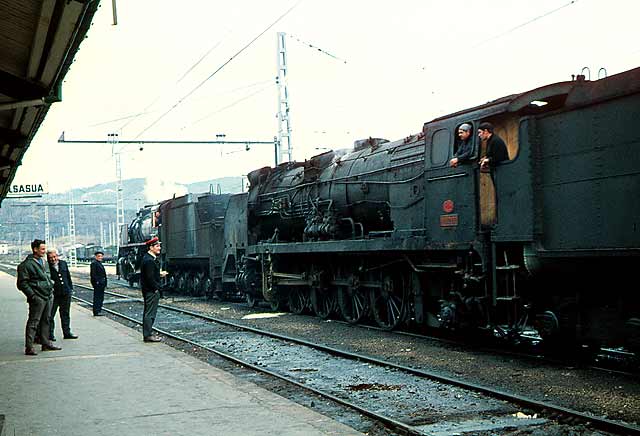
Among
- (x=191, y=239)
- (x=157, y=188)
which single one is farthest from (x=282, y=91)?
(x=157, y=188)

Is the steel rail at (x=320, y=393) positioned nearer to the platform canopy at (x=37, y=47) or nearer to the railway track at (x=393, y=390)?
the railway track at (x=393, y=390)

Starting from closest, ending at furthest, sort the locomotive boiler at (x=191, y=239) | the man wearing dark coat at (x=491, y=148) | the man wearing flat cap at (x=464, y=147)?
the man wearing dark coat at (x=491, y=148) < the man wearing flat cap at (x=464, y=147) < the locomotive boiler at (x=191, y=239)

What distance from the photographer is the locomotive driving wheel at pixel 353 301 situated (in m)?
15.4

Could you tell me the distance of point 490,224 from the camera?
10.7 metres

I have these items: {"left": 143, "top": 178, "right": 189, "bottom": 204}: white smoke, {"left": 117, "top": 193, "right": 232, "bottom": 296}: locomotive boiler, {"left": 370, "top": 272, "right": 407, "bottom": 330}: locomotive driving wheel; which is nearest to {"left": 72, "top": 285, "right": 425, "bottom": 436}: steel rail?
{"left": 370, "top": 272, "right": 407, "bottom": 330}: locomotive driving wheel

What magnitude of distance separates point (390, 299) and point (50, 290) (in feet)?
19.6

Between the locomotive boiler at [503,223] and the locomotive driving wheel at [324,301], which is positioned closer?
the locomotive boiler at [503,223]

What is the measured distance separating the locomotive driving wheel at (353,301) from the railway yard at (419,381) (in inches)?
14.2

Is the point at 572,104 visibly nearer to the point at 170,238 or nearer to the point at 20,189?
the point at 170,238

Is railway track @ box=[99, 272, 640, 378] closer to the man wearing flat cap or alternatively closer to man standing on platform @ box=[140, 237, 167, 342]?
the man wearing flat cap

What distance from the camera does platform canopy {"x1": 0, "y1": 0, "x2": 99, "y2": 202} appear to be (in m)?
6.64

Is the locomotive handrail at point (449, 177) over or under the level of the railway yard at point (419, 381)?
over

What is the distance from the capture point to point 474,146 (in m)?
11.0

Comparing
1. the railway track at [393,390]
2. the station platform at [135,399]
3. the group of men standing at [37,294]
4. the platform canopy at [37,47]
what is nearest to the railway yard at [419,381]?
the railway track at [393,390]
